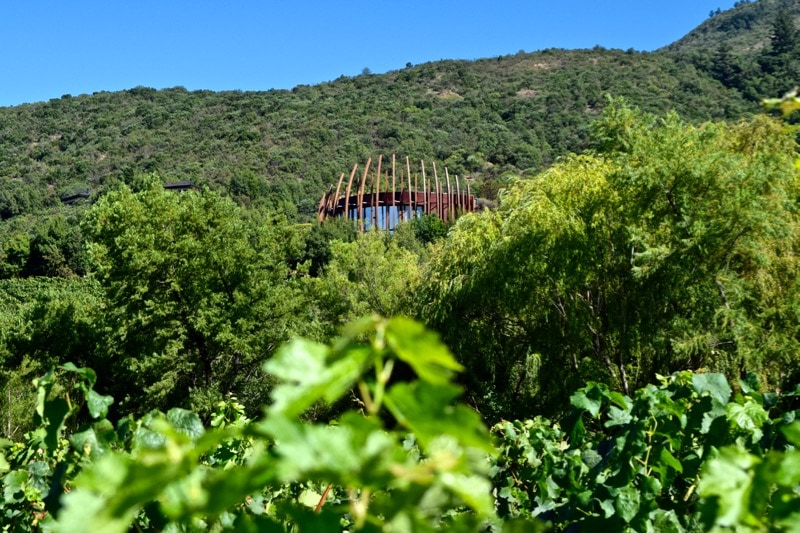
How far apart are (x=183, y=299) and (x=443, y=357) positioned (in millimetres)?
15662

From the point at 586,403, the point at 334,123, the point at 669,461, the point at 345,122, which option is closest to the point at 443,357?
the point at 669,461

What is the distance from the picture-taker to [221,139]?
236 ft

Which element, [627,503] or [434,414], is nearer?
[434,414]

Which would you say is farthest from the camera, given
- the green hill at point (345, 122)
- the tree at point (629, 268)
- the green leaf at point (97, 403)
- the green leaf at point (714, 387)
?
the green hill at point (345, 122)

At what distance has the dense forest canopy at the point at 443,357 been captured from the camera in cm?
43

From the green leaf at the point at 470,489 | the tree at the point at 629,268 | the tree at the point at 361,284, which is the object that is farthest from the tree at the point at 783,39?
the green leaf at the point at 470,489

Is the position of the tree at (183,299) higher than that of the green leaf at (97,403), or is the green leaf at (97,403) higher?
the green leaf at (97,403)

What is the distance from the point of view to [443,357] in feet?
1.34

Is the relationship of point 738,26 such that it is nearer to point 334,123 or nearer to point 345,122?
point 345,122

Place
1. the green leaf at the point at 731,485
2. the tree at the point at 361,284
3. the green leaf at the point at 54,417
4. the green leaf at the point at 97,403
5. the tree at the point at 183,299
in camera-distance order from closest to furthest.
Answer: the green leaf at the point at 731,485
the green leaf at the point at 54,417
the green leaf at the point at 97,403
the tree at the point at 183,299
the tree at the point at 361,284

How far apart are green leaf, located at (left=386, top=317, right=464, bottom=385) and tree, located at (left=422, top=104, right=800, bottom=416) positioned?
10284mm

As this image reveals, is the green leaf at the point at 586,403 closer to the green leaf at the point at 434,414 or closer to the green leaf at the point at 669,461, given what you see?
the green leaf at the point at 669,461

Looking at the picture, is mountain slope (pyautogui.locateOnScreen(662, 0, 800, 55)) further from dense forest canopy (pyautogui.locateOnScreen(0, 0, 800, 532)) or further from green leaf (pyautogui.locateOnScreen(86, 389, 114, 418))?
green leaf (pyautogui.locateOnScreen(86, 389, 114, 418))

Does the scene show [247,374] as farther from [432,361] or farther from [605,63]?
[605,63]
